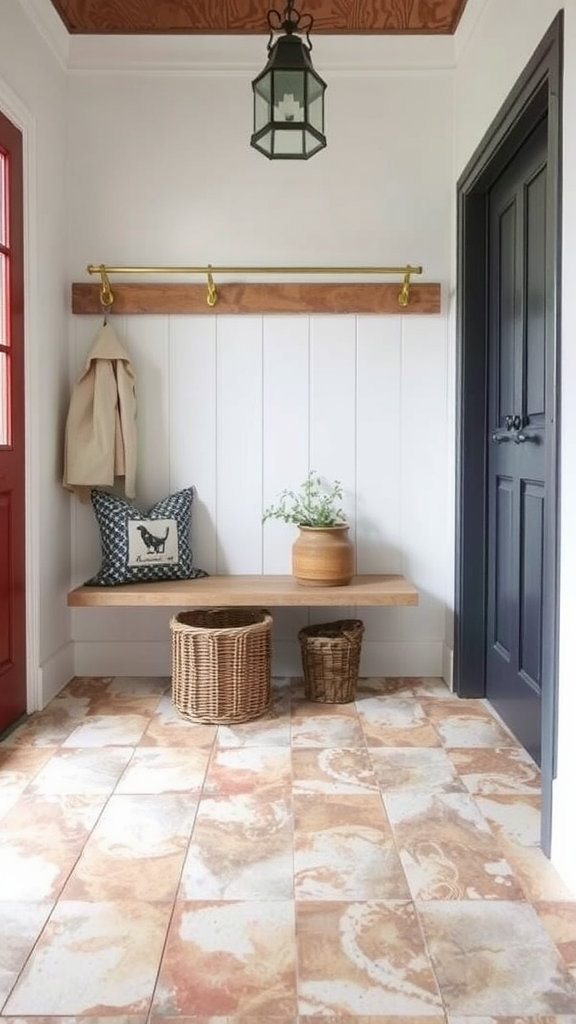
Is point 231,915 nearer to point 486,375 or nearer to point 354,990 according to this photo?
point 354,990

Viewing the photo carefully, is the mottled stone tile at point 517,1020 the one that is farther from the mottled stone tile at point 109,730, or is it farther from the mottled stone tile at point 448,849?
the mottled stone tile at point 109,730

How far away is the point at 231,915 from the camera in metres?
1.50

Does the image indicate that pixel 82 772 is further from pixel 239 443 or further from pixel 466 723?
pixel 239 443

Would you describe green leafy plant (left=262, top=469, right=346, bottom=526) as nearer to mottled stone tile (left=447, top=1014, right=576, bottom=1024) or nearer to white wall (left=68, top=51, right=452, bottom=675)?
white wall (left=68, top=51, right=452, bottom=675)

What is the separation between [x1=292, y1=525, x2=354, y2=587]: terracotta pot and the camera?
2.80m

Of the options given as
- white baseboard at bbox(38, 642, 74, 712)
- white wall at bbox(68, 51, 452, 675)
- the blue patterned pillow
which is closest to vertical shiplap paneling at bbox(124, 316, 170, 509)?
white wall at bbox(68, 51, 452, 675)

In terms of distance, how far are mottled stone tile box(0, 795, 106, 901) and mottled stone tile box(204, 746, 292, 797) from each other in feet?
1.07

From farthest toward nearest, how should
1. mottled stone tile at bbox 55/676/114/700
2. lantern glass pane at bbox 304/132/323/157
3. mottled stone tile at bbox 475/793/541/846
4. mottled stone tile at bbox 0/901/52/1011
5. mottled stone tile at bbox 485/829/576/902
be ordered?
1. mottled stone tile at bbox 55/676/114/700
2. lantern glass pane at bbox 304/132/323/157
3. mottled stone tile at bbox 475/793/541/846
4. mottled stone tile at bbox 485/829/576/902
5. mottled stone tile at bbox 0/901/52/1011

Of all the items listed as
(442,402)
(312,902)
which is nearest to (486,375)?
(442,402)

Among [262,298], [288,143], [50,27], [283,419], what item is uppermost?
[50,27]

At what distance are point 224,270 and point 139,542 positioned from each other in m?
1.11

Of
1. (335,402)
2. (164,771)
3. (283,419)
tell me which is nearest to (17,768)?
(164,771)

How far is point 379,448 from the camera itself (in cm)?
310

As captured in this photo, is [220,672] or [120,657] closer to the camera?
[220,672]
